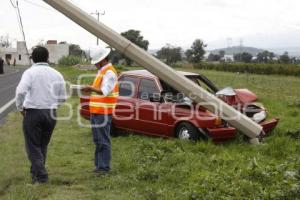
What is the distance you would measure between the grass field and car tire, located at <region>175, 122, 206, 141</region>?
0.32 metres

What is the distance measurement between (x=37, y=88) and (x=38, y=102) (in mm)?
195

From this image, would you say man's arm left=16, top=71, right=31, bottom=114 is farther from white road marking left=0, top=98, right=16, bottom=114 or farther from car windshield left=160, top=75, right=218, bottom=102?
white road marking left=0, top=98, right=16, bottom=114

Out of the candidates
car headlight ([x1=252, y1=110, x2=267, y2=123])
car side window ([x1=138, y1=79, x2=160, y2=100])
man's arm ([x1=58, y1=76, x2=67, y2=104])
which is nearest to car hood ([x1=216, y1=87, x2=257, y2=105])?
car headlight ([x1=252, y1=110, x2=267, y2=123])

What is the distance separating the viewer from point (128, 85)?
38.5 ft

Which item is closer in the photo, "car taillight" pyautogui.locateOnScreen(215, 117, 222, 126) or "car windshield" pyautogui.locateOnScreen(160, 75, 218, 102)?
"car taillight" pyautogui.locateOnScreen(215, 117, 222, 126)

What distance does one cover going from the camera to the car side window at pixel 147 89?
11.0 meters

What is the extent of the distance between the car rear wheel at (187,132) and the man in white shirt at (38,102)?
372cm

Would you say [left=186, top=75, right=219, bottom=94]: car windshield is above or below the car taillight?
above

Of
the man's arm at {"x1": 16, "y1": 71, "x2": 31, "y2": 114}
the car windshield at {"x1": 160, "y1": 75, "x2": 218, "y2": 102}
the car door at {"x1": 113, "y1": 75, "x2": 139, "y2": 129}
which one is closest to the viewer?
the man's arm at {"x1": 16, "y1": 71, "x2": 31, "y2": 114}

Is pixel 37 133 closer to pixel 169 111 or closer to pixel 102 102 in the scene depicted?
pixel 102 102

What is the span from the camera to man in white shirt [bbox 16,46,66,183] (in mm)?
6863

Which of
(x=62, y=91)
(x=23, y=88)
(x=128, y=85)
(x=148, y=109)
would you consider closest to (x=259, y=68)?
(x=128, y=85)

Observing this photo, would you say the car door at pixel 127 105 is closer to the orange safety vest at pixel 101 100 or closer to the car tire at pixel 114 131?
the car tire at pixel 114 131

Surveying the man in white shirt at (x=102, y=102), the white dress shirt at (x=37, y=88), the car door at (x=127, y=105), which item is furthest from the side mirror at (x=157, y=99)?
the white dress shirt at (x=37, y=88)
